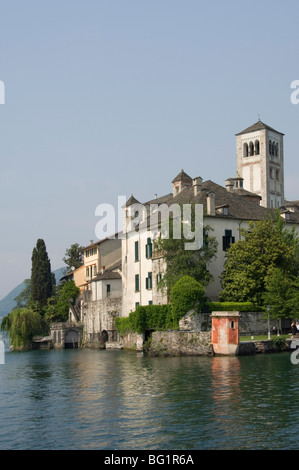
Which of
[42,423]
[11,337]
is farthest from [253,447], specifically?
[11,337]

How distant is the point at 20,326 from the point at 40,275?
17286 mm

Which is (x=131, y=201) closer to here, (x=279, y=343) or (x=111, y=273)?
(x=111, y=273)

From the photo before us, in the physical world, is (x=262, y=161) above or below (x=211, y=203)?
above

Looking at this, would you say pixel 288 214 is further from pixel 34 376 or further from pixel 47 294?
pixel 47 294

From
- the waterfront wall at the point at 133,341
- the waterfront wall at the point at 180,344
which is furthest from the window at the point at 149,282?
the waterfront wall at the point at 180,344

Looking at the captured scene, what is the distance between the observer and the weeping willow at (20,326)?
7712 centimetres

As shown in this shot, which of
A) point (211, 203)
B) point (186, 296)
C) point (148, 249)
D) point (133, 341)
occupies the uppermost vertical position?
point (211, 203)

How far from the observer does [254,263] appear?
54.0m

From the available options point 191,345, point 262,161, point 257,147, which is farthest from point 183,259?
point 257,147

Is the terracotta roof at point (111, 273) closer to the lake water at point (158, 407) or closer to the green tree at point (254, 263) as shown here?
the green tree at point (254, 263)

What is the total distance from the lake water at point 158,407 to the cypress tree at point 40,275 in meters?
52.8

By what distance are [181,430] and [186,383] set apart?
10486 mm

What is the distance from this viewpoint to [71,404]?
27.5m

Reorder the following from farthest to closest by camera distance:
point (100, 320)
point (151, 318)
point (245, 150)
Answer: point (245, 150) < point (100, 320) < point (151, 318)
